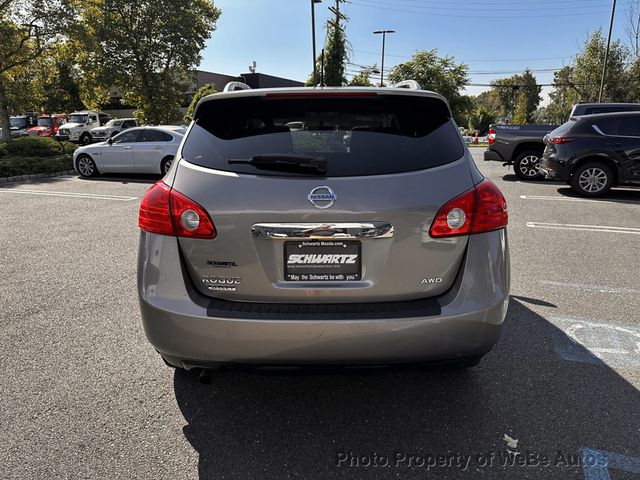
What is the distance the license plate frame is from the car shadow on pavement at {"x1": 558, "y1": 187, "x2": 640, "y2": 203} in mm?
9493

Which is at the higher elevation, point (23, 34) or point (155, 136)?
point (23, 34)

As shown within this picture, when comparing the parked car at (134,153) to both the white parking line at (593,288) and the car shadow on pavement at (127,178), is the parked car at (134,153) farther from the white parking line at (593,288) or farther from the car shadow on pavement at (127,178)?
the white parking line at (593,288)

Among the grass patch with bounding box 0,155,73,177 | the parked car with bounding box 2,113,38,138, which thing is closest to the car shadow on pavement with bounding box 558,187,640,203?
the grass patch with bounding box 0,155,73,177

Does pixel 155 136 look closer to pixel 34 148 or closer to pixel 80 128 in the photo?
pixel 34 148

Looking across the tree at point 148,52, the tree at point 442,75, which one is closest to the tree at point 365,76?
the tree at point 442,75

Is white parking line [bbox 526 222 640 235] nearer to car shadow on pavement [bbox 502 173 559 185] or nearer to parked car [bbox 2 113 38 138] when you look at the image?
car shadow on pavement [bbox 502 173 559 185]

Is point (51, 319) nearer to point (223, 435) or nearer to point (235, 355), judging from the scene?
point (223, 435)

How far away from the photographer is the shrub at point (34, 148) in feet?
49.6

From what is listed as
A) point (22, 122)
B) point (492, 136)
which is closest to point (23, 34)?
point (492, 136)

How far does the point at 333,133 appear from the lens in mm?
2312

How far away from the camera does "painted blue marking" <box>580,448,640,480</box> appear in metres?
2.04

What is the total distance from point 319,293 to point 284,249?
260mm

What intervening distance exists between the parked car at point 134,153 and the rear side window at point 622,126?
34.0ft

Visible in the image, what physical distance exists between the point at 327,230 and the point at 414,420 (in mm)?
1202
